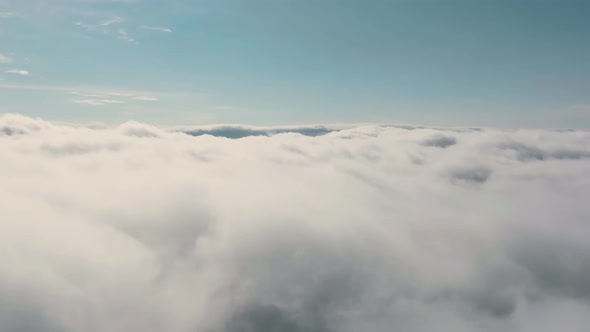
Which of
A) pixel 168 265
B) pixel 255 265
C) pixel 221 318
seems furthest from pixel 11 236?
pixel 255 265

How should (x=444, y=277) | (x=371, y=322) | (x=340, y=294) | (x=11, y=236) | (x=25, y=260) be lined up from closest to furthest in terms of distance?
(x=25, y=260) → (x=11, y=236) → (x=371, y=322) → (x=340, y=294) → (x=444, y=277)

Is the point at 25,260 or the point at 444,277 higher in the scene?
the point at 25,260

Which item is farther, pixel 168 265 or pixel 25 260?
pixel 168 265

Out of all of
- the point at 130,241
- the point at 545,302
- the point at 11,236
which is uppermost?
the point at 11,236

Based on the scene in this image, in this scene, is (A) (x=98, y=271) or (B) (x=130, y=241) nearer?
(A) (x=98, y=271)

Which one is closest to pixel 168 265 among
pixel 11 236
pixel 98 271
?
pixel 98 271

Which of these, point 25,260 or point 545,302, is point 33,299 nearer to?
point 25,260

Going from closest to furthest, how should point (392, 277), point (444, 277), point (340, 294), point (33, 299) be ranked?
point (33, 299)
point (340, 294)
point (392, 277)
point (444, 277)

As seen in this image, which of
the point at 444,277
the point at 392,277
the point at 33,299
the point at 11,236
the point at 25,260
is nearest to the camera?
the point at 33,299

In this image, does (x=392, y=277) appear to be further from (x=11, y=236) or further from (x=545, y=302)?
(x=11, y=236)
